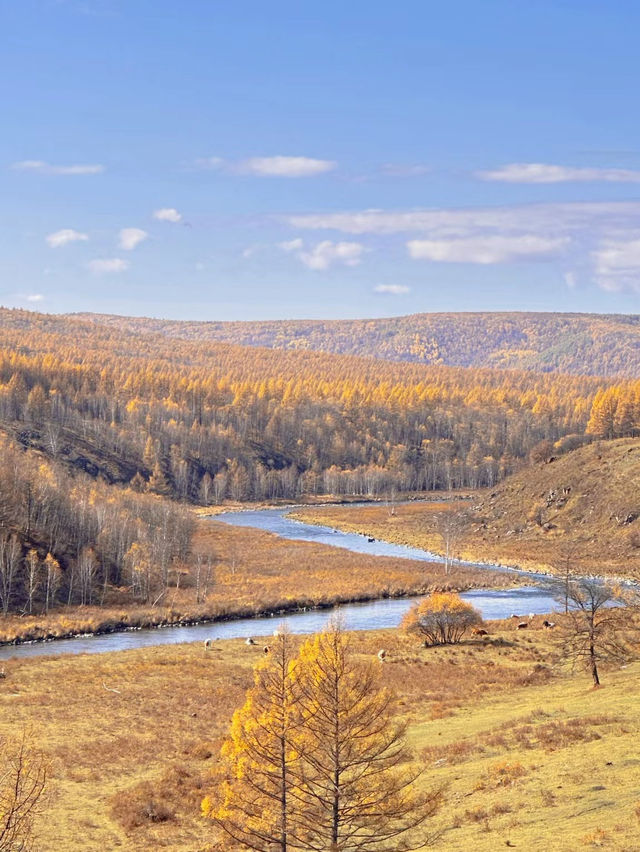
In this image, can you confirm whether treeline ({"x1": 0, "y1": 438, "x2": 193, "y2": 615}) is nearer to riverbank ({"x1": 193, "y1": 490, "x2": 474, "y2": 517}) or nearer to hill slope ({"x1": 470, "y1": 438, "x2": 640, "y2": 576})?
hill slope ({"x1": 470, "y1": 438, "x2": 640, "y2": 576})

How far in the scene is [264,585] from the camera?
273ft

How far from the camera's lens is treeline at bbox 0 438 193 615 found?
73.0 meters

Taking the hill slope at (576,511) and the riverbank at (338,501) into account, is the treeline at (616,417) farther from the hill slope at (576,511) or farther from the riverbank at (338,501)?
the hill slope at (576,511)

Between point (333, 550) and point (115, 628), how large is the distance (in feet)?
135

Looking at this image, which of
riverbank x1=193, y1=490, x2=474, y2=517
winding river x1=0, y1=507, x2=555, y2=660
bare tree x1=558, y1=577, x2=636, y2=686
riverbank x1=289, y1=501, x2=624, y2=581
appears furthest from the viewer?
riverbank x1=193, y1=490, x2=474, y2=517

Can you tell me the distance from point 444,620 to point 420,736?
79.6 feet

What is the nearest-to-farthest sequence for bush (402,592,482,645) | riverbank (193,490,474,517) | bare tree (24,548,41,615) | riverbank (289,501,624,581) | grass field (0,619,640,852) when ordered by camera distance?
1. grass field (0,619,640,852)
2. bush (402,592,482,645)
3. bare tree (24,548,41,615)
4. riverbank (289,501,624,581)
5. riverbank (193,490,474,517)

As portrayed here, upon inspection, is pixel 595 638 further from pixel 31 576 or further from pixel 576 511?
pixel 576 511

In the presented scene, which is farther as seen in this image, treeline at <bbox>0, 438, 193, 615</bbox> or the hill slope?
the hill slope

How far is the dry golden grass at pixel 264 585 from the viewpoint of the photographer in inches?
2653

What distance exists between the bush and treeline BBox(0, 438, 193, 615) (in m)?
26.6

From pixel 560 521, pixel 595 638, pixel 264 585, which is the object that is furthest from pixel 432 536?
pixel 595 638

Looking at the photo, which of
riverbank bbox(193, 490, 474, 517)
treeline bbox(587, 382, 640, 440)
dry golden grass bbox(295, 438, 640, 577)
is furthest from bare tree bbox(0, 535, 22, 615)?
treeline bbox(587, 382, 640, 440)

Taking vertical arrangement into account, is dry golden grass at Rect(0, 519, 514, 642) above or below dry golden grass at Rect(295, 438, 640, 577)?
below
